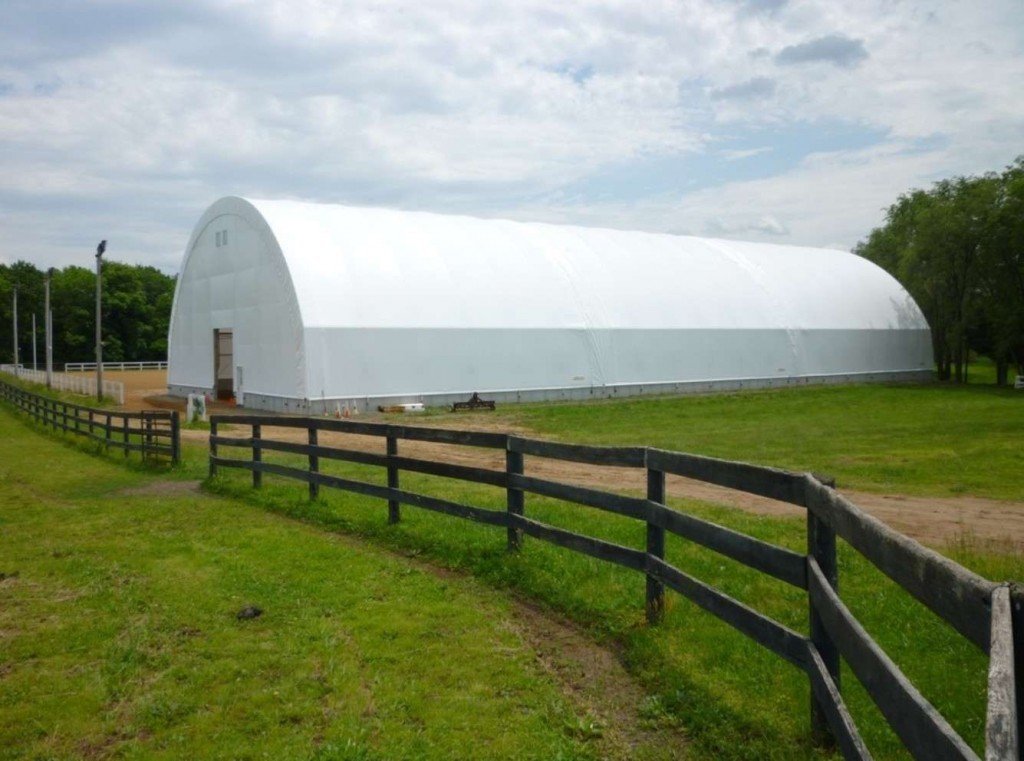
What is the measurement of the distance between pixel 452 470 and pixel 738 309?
3683cm

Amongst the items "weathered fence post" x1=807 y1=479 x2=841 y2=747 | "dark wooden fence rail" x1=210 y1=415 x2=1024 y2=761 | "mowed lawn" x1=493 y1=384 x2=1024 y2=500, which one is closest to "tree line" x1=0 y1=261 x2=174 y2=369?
"mowed lawn" x1=493 y1=384 x2=1024 y2=500

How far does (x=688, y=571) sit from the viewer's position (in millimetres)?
7914

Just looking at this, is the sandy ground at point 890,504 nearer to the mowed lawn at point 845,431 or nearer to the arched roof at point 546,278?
the mowed lawn at point 845,431

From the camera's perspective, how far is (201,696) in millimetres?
5621

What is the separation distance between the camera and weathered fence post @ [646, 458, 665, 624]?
6457 millimetres

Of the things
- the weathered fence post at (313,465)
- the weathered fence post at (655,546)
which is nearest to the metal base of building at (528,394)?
the weathered fence post at (313,465)

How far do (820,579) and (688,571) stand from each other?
388 centimetres

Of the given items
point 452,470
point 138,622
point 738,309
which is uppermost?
point 738,309

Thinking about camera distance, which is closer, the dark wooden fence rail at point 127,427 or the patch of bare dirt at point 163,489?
the patch of bare dirt at point 163,489

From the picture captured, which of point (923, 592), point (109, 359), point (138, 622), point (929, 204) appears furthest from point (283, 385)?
point (109, 359)

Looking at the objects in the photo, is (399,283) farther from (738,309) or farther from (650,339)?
(738,309)

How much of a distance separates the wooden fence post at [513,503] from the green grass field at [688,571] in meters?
0.15

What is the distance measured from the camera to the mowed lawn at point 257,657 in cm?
498

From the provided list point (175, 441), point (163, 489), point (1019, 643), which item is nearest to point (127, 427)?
point (175, 441)
